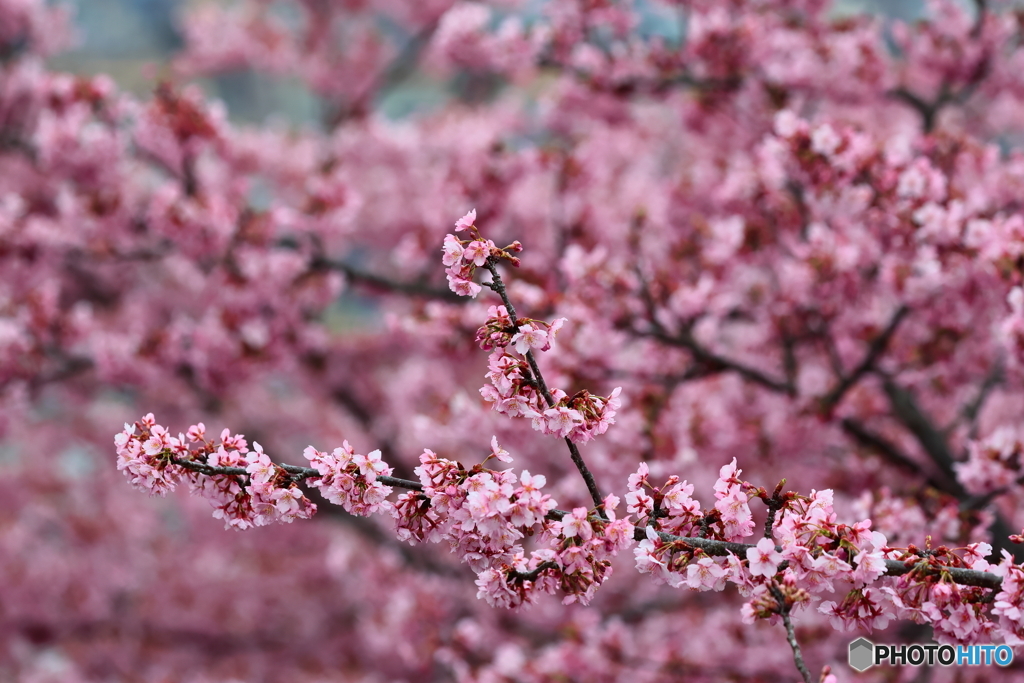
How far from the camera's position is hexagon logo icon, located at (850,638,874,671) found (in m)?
2.99

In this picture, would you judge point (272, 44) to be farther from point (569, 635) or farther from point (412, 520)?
point (412, 520)

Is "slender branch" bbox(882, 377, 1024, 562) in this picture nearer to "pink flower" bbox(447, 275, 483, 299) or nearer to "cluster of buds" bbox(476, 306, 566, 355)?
"cluster of buds" bbox(476, 306, 566, 355)

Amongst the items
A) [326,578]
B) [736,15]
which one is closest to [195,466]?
[736,15]

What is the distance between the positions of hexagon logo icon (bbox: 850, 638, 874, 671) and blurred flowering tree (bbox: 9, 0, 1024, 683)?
1.26 feet

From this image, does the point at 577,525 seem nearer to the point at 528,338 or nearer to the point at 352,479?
the point at 528,338

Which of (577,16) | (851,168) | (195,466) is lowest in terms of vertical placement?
(195,466)

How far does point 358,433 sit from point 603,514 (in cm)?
716

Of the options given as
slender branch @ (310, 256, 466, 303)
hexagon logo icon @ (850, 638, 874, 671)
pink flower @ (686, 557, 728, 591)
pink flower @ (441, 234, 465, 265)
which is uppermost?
slender branch @ (310, 256, 466, 303)

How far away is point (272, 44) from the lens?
11.4 m

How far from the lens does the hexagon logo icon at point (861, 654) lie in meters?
2.99

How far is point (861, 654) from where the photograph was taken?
3018mm

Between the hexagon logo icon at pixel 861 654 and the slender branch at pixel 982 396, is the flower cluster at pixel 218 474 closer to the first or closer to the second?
the hexagon logo icon at pixel 861 654

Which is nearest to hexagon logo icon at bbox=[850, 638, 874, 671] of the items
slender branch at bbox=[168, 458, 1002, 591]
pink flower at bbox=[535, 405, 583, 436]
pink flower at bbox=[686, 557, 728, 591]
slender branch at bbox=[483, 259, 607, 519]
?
slender branch at bbox=[168, 458, 1002, 591]

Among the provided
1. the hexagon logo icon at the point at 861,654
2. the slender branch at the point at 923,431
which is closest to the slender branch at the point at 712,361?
the slender branch at the point at 923,431
